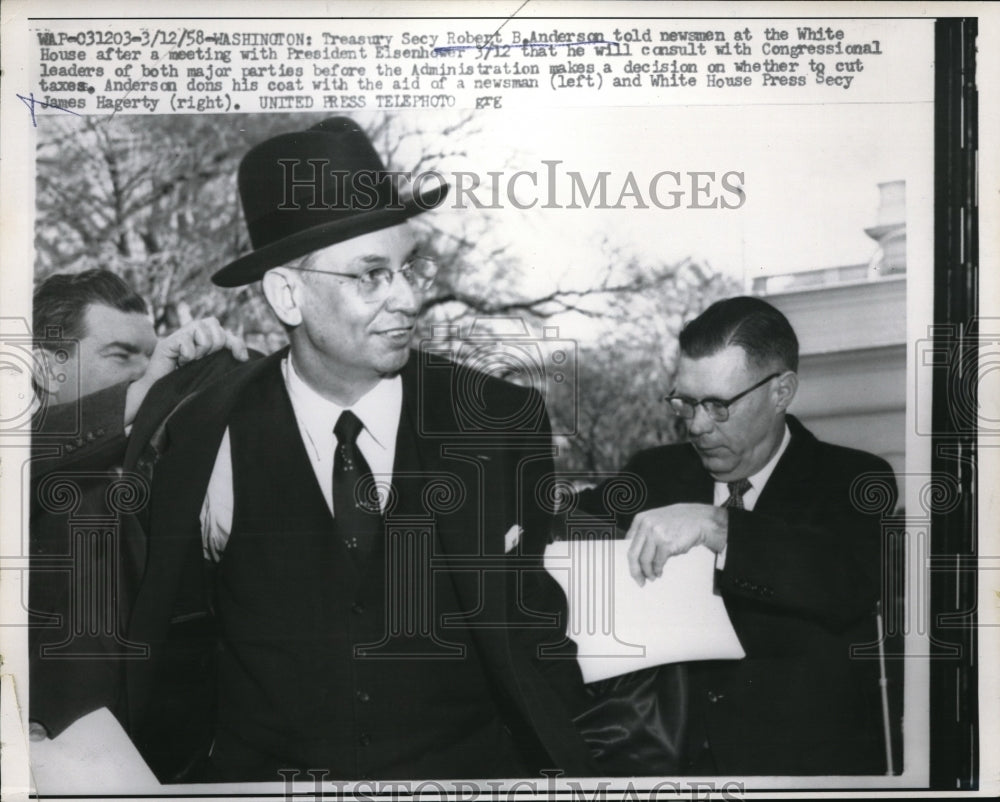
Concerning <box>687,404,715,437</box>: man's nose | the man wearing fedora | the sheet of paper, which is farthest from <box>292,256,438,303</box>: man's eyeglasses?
the sheet of paper

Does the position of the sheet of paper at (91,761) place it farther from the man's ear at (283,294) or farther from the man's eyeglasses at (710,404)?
the man's eyeglasses at (710,404)

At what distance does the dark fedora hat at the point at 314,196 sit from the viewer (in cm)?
320

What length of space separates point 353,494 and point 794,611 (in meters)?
1.39

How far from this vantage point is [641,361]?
323cm

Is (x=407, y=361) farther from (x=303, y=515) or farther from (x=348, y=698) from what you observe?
(x=348, y=698)

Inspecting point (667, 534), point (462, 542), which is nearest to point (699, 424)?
point (667, 534)

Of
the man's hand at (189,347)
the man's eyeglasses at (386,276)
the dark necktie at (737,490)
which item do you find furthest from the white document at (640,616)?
the man's hand at (189,347)

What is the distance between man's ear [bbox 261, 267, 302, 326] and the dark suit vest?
37cm

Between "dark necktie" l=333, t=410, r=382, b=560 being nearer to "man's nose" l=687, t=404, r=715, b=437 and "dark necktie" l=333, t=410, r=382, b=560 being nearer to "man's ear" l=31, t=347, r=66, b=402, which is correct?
"man's ear" l=31, t=347, r=66, b=402

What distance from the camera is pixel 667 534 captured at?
3236mm

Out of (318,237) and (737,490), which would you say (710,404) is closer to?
(737,490)

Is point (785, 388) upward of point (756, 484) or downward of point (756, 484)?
upward

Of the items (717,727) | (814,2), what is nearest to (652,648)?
(717,727)

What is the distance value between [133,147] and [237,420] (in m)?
0.90
